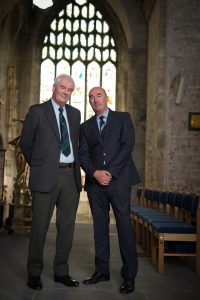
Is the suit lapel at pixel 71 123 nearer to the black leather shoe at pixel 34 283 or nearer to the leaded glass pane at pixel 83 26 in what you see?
the black leather shoe at pixel 34 283

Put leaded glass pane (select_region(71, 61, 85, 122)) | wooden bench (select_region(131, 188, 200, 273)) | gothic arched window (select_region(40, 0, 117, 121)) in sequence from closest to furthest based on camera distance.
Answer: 1. wooden bench (select_region(131, 188, 200, 273))
2. leaded glass pane (select_region(71, 61, 85, 122))
3. gothic arched window (select_region(40, 0, 117, 121))

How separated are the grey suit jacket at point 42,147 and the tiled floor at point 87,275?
859mm

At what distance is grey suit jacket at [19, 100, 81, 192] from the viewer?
3.28 metres

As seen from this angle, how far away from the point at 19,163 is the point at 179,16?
5.36m

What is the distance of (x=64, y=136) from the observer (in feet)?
11.3

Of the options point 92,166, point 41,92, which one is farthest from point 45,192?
point 41,92

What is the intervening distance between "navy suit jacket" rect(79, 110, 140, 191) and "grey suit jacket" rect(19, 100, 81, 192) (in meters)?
0.12

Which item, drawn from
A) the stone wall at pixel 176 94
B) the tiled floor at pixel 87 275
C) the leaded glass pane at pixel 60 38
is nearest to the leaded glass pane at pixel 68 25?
the leaded glass pane at pixel 60 38

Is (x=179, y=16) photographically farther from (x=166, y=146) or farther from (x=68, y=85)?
(x=68, y=85)

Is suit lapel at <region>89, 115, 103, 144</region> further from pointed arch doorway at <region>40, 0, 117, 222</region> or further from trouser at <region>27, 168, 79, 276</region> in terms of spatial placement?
pointed arch doorway at <region>40, 0, 117, 222</region>

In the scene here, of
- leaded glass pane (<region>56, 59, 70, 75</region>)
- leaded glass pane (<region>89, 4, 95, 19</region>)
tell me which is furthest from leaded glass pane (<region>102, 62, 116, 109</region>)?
leaded glass pane (<region>89, 4, 95, 19</region>)

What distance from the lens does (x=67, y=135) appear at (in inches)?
136

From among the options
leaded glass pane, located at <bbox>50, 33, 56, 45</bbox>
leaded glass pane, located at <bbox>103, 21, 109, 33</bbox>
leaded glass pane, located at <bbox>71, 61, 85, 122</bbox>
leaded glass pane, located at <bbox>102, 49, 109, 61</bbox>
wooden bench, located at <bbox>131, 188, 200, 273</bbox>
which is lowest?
wooden bench, located at <bbox>131, 188, 200, 273</bbox>

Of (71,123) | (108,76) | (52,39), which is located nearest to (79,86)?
(108,76)
